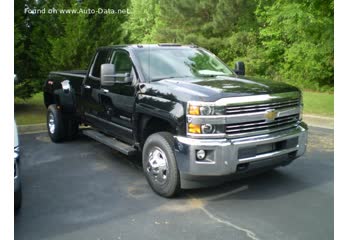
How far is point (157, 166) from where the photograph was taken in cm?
464

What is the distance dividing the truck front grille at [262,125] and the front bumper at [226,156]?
8 cm

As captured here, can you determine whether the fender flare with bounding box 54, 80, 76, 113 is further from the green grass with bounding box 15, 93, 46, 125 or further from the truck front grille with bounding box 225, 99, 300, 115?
the truck front grille with bounding box 225, 99, 300, 115

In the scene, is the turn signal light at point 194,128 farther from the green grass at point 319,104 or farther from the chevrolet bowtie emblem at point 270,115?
the green grass at point 319,104

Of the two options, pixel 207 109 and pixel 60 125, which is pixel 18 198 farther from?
pixel 60 125

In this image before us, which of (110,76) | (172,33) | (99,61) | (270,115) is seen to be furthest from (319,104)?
(110,76)

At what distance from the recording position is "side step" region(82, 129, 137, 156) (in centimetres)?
527

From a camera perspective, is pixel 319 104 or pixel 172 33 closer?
pixel 319 104

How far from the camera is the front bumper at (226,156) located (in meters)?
4.07

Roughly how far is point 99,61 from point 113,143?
4.99 ft

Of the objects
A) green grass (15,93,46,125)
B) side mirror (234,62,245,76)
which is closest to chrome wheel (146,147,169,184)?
side mirror (234,62,245,76)

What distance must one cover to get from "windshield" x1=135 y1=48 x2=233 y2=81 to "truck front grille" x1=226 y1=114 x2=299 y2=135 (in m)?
1.23

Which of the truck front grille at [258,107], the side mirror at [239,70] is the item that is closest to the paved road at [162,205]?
the truck front grille at [258,107]

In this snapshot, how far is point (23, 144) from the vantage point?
7.54 m
